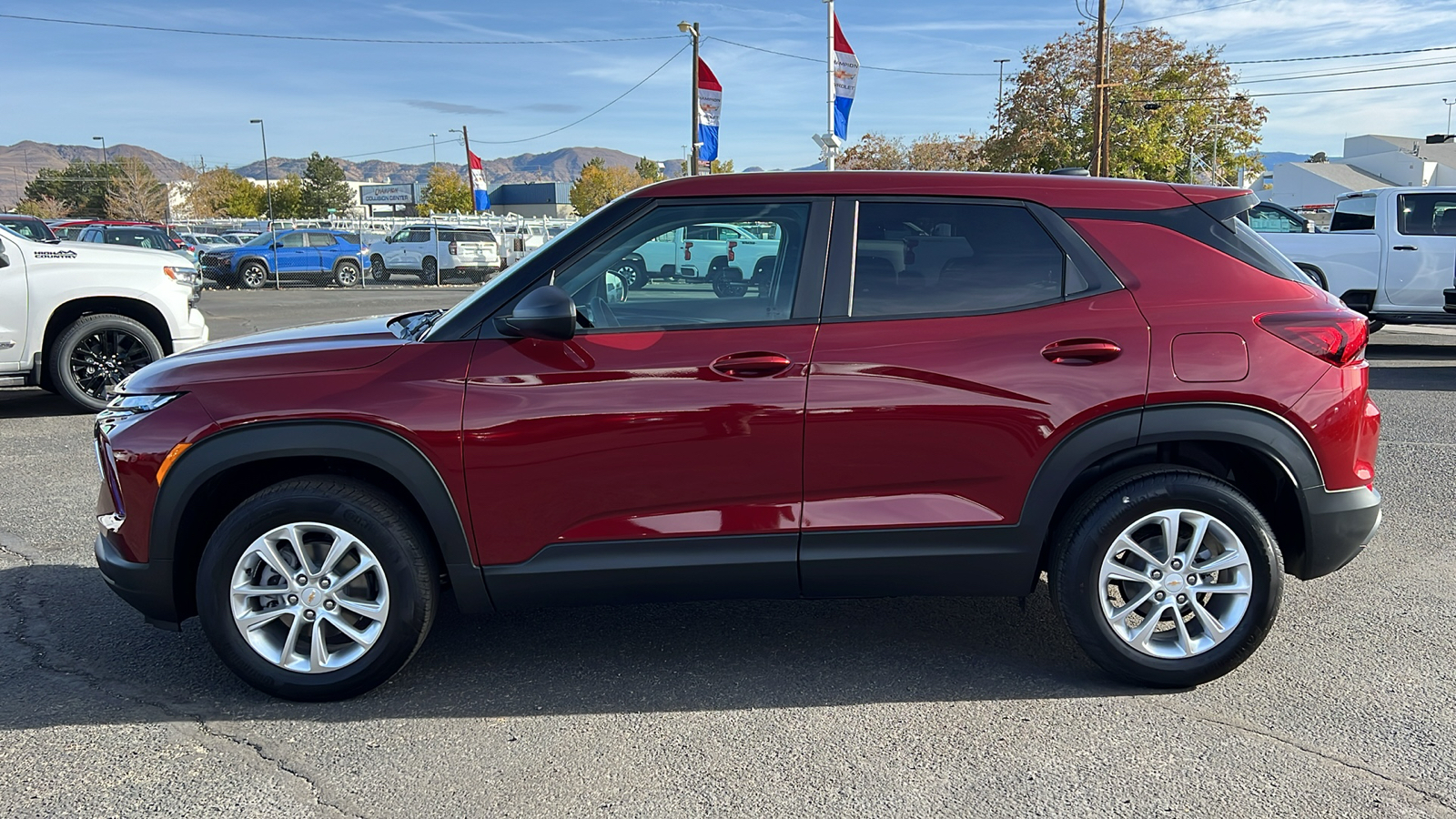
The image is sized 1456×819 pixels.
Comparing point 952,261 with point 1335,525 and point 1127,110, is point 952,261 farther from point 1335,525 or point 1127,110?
point 1127,110

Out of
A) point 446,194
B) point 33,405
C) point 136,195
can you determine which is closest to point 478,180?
point 33,405

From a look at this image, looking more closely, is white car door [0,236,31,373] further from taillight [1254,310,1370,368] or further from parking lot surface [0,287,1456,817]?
taillight [1254,310,1370,368]

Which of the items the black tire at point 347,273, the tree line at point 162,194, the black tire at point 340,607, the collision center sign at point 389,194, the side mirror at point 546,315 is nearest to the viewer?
the side mirror at point 546,315

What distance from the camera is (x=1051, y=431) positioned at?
352cm

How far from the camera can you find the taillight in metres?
3.58

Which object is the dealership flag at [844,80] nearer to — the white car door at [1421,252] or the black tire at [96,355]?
the white car door at [1421,252]

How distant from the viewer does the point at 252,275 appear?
28.8 meters

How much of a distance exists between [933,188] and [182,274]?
8.00m

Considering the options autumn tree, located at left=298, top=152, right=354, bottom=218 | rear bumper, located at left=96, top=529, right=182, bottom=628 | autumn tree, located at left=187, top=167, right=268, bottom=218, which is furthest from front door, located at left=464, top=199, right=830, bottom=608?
autumn tree, located at left=298, top=152, right=354, bottom=218

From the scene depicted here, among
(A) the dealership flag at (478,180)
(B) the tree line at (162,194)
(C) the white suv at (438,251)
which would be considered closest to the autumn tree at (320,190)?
(B) the tree line at (162,194)

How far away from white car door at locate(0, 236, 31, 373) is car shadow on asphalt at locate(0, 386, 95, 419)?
63cm

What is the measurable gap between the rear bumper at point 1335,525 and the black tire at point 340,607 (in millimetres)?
3016

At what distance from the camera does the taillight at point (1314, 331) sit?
358cm

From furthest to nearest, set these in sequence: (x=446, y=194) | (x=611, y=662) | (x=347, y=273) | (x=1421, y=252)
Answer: (x=446, y=194)
(x=347, y=273)
(x=1421, y=252)
(x=611, y=662)
